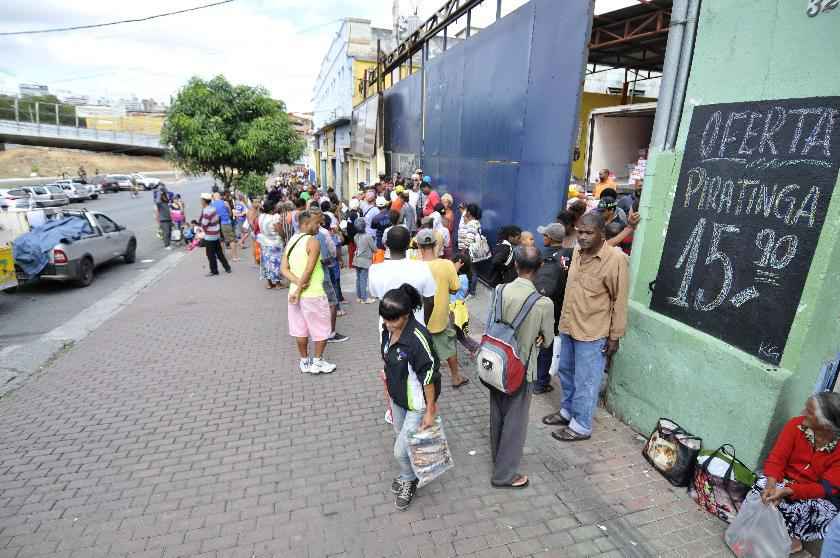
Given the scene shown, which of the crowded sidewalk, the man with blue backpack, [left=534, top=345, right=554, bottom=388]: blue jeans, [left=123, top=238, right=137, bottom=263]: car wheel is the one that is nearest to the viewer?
the crowded sidewalk

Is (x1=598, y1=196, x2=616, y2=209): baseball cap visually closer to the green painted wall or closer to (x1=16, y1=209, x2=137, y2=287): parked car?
the green painted wall

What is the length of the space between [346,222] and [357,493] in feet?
19.7

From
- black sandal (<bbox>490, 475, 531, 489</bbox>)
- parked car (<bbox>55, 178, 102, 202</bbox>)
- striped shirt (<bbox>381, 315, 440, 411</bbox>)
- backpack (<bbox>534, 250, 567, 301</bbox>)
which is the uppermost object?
backpack (<bbox>534, 250, 567, 301</bbox>)

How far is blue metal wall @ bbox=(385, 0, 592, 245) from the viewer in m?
6.02

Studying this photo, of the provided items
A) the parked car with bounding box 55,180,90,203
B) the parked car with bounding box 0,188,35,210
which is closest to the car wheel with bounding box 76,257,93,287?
the parked car with bounding box 0,188,35,210

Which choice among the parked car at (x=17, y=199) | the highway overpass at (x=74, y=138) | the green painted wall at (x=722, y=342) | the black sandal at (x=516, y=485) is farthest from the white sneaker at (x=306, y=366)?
the highway overpass at (x=74, y=138)

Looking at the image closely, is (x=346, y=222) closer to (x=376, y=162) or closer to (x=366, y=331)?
(x=366, y=331)

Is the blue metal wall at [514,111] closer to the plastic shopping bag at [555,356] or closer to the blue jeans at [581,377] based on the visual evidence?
the plastic shopping bag at [555,356]

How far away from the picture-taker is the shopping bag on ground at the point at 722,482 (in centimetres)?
306

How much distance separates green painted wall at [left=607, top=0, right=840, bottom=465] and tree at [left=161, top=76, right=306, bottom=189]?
47.0ft

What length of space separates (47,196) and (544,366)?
1380 inches

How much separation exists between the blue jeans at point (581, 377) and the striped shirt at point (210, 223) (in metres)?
7.84

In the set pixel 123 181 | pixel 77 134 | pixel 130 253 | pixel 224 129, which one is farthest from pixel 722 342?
pixel 77 134

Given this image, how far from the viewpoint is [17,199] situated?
2523 centimetres
